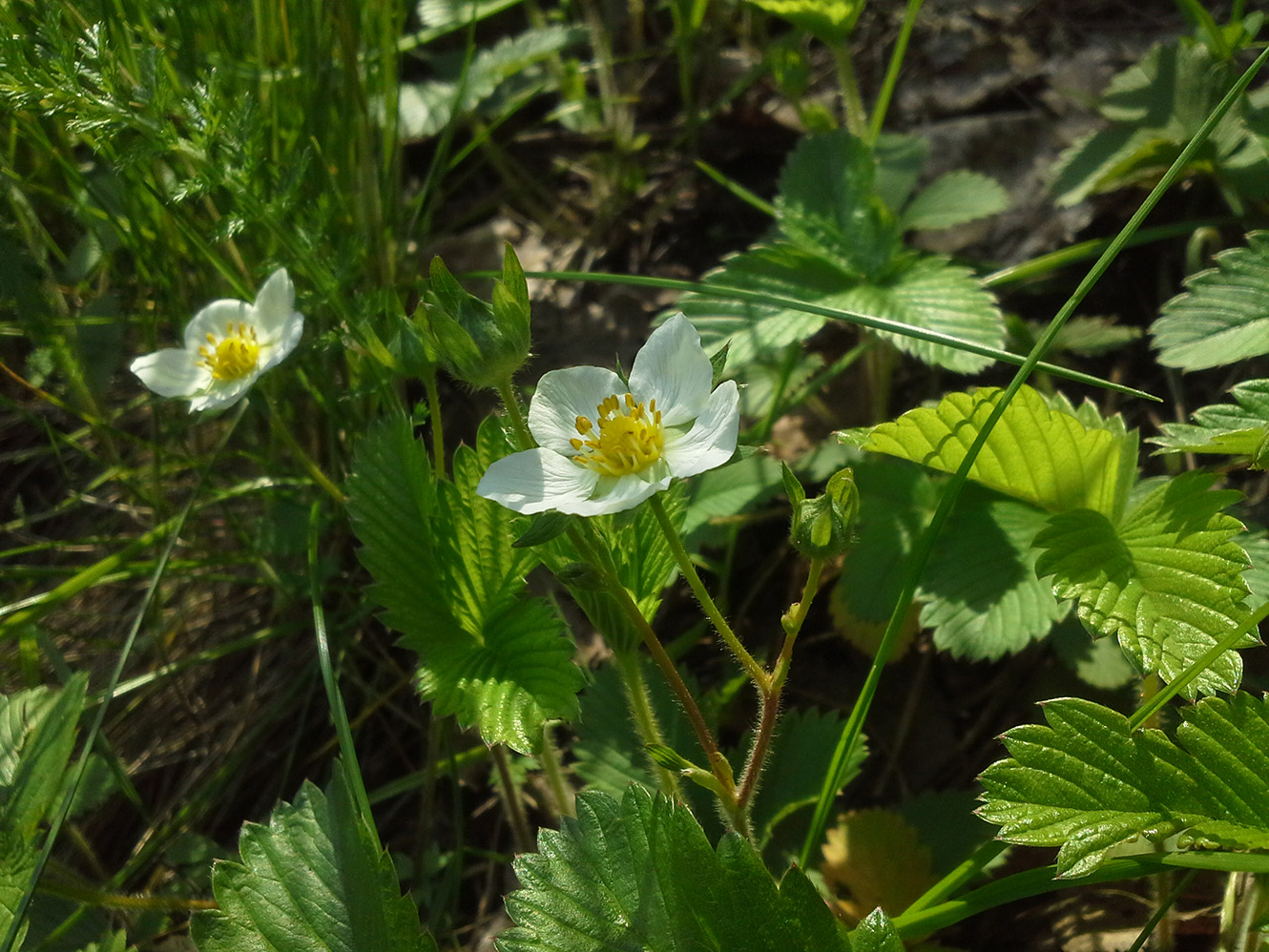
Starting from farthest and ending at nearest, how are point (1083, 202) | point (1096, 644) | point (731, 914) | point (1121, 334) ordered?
point (1083, 202), point (1121, 334), point (1096, 644), point (731, 914)

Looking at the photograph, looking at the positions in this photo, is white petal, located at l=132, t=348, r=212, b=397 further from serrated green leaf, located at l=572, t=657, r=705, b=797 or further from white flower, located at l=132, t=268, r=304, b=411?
serrated green leaf, located at l=572, t=657, r=705, b=797

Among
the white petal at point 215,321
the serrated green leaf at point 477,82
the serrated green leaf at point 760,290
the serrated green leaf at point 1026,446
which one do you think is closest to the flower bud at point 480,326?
the serrated green leaf at point 1026,446

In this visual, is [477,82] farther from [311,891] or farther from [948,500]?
[311,891]

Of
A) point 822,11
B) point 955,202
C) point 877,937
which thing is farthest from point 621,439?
point 955,202

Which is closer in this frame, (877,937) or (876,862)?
(877,937)

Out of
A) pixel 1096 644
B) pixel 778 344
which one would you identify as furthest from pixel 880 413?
pixel 1096 644

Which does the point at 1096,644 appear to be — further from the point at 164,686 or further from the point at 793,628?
the point at 164,686
